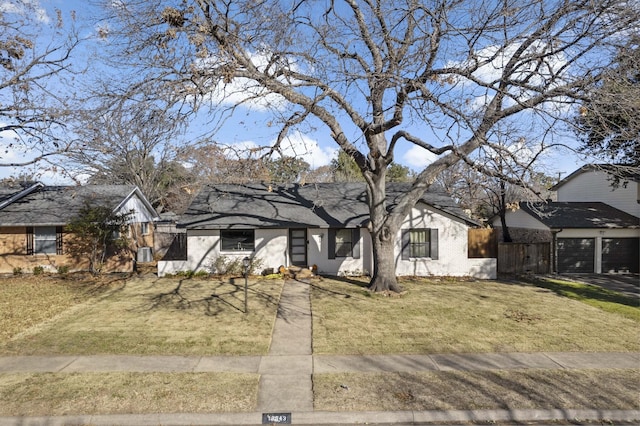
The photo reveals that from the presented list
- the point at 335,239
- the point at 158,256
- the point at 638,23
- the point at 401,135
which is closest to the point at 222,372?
the point at 401,135

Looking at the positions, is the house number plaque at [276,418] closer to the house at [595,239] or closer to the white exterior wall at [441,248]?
the white exterior wall at [441,248]

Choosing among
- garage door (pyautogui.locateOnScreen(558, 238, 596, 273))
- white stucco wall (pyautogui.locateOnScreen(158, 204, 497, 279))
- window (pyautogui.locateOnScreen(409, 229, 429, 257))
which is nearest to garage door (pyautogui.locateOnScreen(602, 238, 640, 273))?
garage door (pyautogui.locateOnScreen(558, 238, 596, 273))

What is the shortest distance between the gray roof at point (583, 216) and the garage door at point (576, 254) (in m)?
0.82

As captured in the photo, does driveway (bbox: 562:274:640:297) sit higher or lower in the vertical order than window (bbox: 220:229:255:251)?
lower

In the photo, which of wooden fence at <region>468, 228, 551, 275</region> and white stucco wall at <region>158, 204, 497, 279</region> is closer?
white stucco wall at <region>158, 204, 497, 279</region>

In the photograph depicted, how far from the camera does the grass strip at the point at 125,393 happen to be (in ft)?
18.5

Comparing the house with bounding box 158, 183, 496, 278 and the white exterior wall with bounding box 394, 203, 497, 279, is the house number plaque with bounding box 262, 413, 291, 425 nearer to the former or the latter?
the house with bounding box 158, 183, 496, 278

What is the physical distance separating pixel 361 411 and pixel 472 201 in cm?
3046

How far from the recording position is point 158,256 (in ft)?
81.0

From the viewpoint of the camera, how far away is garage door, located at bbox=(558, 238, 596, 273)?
1889cm

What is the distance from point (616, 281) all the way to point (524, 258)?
11.8 feet

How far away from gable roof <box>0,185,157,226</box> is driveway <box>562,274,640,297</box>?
2197 cm

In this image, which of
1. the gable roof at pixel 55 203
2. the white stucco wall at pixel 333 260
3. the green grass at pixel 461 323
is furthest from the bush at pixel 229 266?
the gable roof at pixel 55 203

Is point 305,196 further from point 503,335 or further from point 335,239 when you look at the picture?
point 503,335
